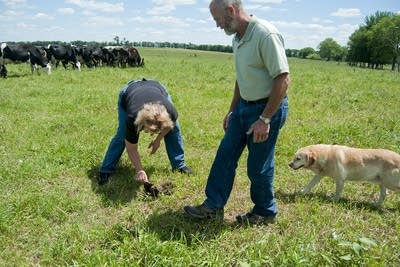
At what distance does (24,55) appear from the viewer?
21172mm

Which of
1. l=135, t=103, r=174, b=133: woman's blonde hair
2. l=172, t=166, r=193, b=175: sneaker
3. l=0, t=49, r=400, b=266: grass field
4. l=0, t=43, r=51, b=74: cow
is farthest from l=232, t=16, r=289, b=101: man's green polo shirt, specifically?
l=0, t=43, r=51, b=74: cow

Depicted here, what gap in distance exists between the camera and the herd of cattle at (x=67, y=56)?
20.9 m

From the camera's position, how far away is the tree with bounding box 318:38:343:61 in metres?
120

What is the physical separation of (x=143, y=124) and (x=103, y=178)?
1785mm

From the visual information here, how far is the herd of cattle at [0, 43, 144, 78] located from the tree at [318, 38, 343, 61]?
101342mm

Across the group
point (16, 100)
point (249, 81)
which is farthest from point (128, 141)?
point (16, 100)

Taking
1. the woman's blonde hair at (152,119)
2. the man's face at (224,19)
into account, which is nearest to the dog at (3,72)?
the woman's blonde hair at (152,119)

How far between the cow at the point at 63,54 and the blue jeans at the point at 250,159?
22362mm

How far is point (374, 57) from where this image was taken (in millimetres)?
72562

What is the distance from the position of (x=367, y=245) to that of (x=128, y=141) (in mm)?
2904

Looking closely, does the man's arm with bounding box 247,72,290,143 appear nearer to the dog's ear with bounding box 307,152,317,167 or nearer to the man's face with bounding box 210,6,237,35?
the man's face with bounding box 210,6,237,35

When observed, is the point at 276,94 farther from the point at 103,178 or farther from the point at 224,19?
the point at 103,178

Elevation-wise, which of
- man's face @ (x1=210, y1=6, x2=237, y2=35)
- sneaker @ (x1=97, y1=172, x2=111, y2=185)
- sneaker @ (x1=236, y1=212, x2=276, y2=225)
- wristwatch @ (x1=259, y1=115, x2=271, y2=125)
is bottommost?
sneaker @ (x1=97, y1=172, x2=111, y2=185)

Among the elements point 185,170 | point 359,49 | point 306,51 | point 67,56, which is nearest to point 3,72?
point 67,56
